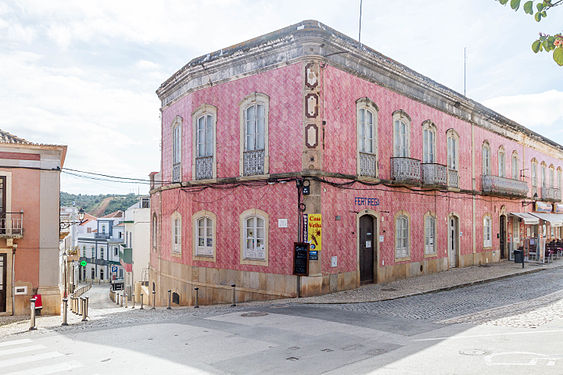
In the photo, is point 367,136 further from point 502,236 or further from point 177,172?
point 502,236

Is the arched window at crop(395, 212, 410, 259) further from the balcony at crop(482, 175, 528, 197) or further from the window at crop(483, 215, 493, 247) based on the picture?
the window at crop(483, 215, 493, 247)

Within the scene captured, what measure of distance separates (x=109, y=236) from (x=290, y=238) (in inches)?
2286

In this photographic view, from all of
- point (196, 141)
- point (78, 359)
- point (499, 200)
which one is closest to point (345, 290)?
point (196, 141)

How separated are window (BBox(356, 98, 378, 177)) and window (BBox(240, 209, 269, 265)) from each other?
3.96 meters

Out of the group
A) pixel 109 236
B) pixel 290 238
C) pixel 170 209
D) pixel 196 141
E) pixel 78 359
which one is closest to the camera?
pixel 78 359

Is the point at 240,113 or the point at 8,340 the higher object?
the point at 240,113

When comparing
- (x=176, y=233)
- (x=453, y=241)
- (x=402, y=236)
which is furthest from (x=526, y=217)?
(x=176, y=233)

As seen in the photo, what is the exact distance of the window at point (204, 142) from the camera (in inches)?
714

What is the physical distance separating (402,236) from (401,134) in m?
4.22

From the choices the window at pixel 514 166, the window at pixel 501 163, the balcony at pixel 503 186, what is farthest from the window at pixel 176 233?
the window at pixel 514 166

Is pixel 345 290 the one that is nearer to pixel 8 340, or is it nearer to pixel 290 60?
pixel 290 60

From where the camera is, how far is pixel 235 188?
55.9ft

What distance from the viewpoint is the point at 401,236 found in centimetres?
1917

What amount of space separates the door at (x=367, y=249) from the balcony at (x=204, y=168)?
5.99 m
